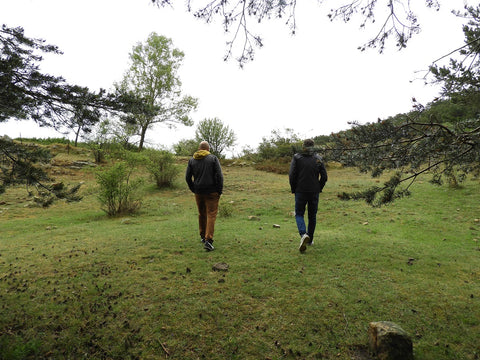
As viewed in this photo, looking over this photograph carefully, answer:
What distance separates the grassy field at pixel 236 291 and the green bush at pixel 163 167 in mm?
6414

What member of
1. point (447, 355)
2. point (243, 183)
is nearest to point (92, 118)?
point (447, 355)

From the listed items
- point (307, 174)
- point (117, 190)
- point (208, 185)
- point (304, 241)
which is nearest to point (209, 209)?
point (208, 185)

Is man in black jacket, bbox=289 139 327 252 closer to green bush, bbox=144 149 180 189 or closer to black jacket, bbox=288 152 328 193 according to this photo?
black jacket, bbox=288 152 328 193

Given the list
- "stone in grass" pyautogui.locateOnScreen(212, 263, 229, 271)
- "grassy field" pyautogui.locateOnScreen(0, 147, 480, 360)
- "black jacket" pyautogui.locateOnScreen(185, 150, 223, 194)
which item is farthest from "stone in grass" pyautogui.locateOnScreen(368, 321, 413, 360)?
"black jacket" pyautogui.locateOnScreen(185, 150, 223, 194)

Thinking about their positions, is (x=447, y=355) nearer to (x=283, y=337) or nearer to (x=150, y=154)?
(x=283, y=337)

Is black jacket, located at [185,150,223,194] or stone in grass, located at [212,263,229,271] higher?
black jacket, located at [185,150,223,194]

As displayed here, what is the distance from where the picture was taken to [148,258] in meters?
4.47

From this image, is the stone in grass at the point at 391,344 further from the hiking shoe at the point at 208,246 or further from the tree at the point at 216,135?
the tree at the point at 216,135

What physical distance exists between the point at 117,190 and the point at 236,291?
6.64 meters

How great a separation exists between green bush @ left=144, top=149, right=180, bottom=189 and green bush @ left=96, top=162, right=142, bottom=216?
391cm

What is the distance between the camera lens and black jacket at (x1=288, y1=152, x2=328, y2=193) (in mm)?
4781

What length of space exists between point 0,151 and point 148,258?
101 inches

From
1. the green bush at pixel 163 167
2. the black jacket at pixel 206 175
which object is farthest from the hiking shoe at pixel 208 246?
the green bush at pixel 163 167

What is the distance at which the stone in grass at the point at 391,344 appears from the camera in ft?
7.40
